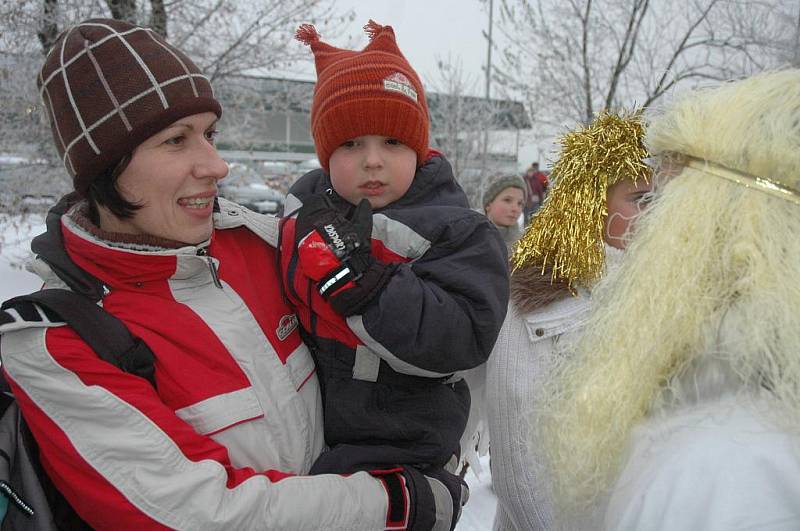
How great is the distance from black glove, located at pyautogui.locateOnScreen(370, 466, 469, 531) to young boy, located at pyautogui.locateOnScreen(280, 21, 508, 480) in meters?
0.04

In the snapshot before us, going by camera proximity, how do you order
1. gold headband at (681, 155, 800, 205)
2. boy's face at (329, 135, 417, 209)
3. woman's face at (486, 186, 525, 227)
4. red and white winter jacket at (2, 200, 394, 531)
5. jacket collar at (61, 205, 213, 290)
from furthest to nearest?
woman's face at (486, 186, 525, 227), boy's face at (329, 135, 417, 209), jacket collar at (61, 205, 213, 290), red and white winter jacket at (2, 200, 394, 531), gold headband at (681, 155, 800, 205)

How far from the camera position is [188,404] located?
127 cm

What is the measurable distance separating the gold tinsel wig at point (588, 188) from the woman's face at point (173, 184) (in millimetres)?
A: 1115

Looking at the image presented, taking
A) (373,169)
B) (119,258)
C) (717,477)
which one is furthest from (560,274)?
(119,258)

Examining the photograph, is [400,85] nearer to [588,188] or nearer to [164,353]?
[588,188]

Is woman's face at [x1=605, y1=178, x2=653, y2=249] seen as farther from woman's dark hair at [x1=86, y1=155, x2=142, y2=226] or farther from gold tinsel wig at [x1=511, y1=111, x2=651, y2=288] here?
woman's dark hair at [x1=86, y1=155, x2=142, y2=226]

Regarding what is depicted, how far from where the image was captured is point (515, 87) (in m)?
12.2

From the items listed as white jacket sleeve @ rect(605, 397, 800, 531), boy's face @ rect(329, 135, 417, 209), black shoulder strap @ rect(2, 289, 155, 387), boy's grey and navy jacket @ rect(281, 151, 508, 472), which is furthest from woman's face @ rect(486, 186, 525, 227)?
white jacket sleeve @ rect(605, 397, 800, 531)

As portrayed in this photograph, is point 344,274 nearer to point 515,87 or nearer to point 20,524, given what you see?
point 20,524

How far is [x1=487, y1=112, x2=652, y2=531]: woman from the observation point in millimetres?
1858

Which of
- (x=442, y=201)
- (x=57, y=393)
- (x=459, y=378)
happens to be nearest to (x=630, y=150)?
(x=442, y=201)

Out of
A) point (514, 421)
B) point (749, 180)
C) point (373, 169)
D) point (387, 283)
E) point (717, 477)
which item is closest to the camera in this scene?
point (717, 477)

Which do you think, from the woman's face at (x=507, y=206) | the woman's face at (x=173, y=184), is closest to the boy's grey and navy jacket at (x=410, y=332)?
the woman's face at (x=173, y=184)

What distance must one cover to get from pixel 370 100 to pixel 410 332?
2.50 feet
